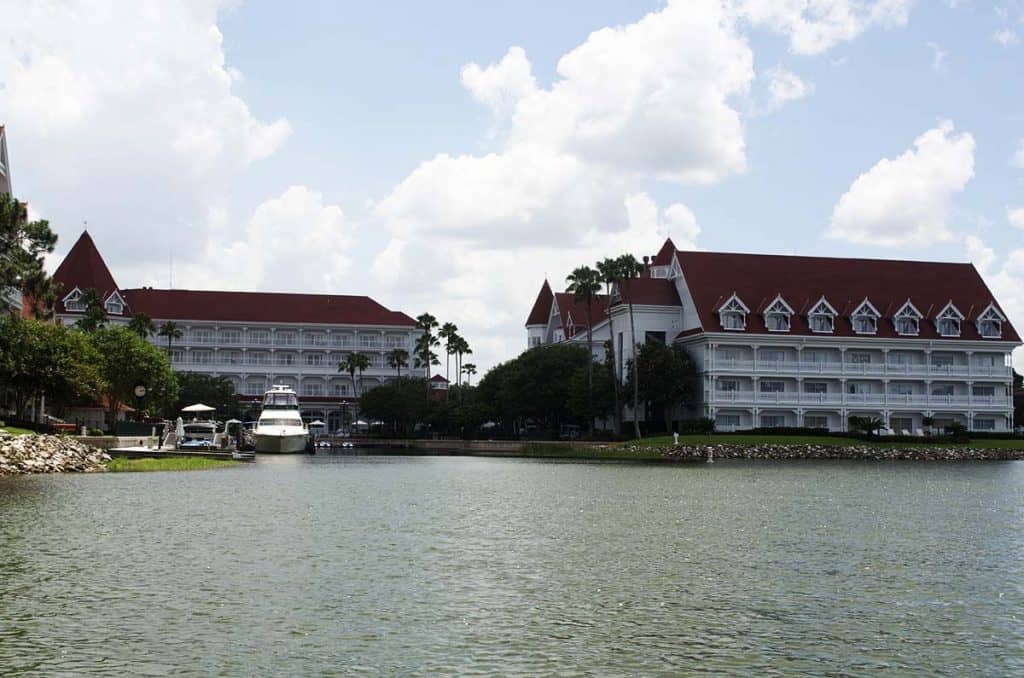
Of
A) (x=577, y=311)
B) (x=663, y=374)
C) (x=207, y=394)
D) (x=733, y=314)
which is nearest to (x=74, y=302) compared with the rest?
(x=207, y=394)

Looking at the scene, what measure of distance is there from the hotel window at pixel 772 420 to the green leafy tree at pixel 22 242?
66453 mm

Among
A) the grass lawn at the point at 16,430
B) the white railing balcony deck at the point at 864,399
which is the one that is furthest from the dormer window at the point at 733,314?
the grass lawn at the point at 16,430

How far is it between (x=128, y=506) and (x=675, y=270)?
8151 centimetres

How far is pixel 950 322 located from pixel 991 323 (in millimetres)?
4441

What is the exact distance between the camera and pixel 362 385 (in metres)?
152

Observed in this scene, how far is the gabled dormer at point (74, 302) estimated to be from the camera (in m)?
136

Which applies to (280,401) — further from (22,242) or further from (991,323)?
(991,323)

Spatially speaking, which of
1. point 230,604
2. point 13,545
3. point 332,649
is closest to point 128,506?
point 13,545

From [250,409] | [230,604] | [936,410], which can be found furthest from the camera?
[250,409]

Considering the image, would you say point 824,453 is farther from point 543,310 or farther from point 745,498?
point 543,310

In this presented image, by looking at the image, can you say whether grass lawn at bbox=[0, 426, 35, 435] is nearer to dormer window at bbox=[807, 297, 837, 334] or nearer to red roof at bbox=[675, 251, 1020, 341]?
red roof at bbox=[675, 251, 1020, 341]

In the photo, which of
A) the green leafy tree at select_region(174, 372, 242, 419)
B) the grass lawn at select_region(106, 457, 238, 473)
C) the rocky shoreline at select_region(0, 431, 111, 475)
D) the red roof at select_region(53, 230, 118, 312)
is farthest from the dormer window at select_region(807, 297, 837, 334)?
the red roof at select_region(53, 230, 118, 312)

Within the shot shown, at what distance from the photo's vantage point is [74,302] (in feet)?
448

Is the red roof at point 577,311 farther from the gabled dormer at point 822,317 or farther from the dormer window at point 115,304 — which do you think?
the dormer window at point 115,304
